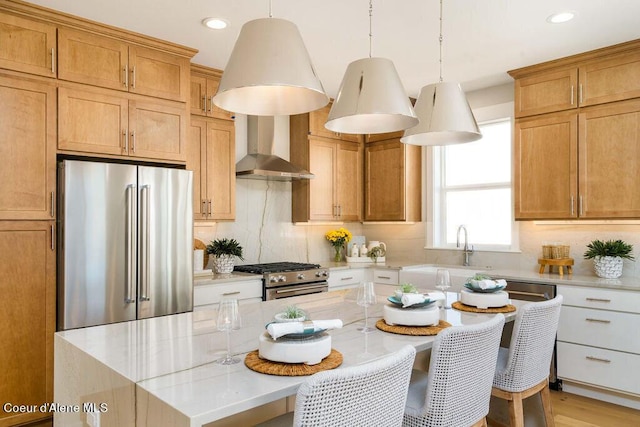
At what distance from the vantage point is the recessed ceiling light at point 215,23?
9.87 ft

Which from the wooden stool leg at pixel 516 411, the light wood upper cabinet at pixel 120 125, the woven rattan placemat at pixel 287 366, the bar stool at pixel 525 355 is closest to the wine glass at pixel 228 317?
the woven rattan placemat at pixel 287 366

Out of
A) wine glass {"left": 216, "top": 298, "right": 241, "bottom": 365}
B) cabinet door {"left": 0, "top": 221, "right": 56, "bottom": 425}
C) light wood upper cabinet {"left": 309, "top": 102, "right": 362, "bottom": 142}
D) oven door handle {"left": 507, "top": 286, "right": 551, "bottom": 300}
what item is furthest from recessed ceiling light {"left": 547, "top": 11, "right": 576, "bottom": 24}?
cabinet door {"left": 0, "top": 221, "right": 56, "bottom": 425}

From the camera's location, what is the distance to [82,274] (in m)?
2.88

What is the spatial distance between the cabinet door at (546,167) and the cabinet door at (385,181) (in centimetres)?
124

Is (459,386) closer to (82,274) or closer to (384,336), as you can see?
(384,336)

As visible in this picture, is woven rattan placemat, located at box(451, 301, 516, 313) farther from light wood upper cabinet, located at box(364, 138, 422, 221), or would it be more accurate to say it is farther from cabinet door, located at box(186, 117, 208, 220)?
light wood upper cabinet, located at box(364, 138, 422, 221)

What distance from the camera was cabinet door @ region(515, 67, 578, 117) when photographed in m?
3.73

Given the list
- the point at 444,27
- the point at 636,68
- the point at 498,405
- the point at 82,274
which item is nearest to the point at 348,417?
the point at 498,405

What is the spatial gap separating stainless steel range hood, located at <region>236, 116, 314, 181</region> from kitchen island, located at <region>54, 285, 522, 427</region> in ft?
7.06

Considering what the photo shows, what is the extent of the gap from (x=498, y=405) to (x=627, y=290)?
1.30 m

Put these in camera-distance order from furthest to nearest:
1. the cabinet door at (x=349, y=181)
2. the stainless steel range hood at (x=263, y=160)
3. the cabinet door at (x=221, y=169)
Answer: the cabinet door at (x=349, y=181) → the stainless steel range hood at (x=263, y=160) → the cabinet door at (x=221, y=169)

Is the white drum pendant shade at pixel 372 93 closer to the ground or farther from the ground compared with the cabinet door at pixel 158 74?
closer to the ground

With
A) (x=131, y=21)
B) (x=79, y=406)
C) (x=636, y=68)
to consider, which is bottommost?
(x=79, y=406)

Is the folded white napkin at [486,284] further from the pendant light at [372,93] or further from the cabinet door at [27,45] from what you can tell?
the cabinet door at [27,45]
